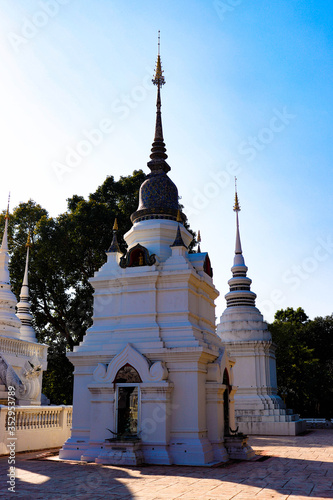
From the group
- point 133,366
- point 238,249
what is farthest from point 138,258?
point 238,249

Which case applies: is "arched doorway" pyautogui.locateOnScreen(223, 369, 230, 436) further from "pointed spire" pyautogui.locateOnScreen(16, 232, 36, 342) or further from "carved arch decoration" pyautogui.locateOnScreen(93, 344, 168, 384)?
"pointed spire" pyautogui.locateOnScreen(16, 232, 36, 342)

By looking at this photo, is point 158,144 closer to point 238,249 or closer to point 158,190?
point 158,190

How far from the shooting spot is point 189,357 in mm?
13703

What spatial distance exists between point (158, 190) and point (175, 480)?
10.7 meters

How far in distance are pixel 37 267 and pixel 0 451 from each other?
1941 cm

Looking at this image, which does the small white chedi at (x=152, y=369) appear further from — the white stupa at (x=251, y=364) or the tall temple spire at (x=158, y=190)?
the white stupa at (x=251, y=364)

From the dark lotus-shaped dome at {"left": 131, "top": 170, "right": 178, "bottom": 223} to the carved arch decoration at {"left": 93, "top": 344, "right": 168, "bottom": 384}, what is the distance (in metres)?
5.61

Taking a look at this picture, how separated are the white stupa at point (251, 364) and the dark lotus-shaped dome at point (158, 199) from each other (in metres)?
11.7

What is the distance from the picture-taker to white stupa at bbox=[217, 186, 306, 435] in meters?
24.3

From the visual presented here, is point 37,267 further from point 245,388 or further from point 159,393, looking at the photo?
point 159,393

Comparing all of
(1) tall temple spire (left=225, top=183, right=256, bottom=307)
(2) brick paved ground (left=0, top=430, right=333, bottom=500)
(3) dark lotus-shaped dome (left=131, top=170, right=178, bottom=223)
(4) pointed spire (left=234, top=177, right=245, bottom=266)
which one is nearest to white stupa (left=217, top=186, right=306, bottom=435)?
(1) tall temple spire (left=225, top=183, right=256, bottom=307)

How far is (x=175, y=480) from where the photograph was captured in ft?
33.8

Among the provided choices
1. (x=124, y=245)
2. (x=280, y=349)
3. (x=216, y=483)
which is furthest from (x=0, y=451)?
(x=280, y=349)

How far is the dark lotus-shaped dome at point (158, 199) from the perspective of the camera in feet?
58.2
